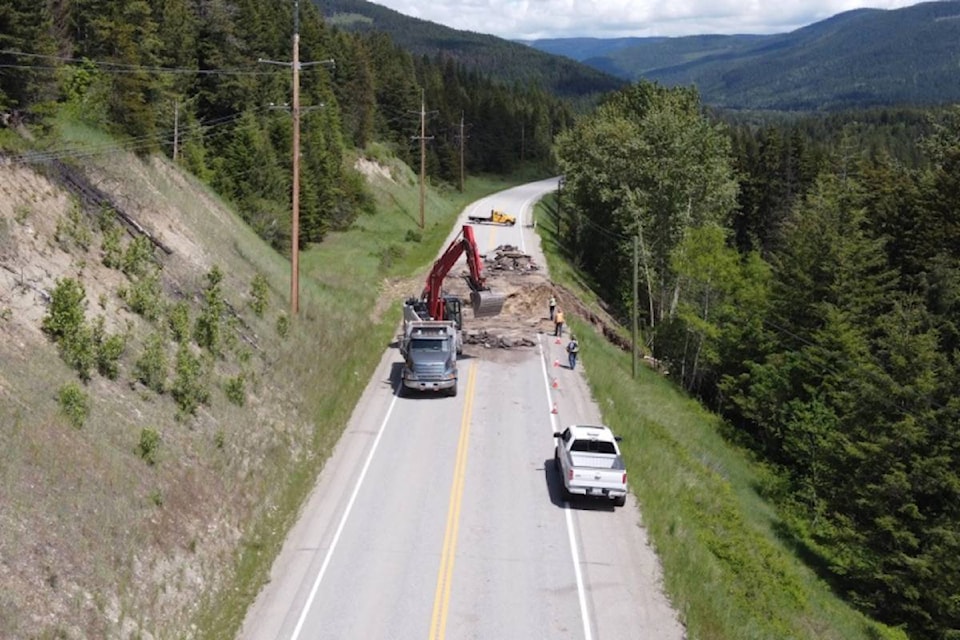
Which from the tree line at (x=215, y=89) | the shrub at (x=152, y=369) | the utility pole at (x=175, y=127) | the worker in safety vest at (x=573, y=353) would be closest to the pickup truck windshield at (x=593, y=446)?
the shrub at (x=152, y=369)

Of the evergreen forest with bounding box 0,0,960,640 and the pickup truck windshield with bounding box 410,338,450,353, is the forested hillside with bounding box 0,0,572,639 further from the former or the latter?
the pickup truck windshield with bounding box 410,338,450,353

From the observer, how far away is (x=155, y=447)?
19.7m

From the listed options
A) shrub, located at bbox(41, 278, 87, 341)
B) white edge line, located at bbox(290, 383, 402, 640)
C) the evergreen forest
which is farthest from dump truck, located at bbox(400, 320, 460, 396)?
shrub, located at bbox(41, 278, 87, 341)

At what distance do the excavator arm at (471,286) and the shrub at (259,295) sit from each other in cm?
678

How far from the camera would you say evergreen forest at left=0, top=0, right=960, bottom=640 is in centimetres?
3206

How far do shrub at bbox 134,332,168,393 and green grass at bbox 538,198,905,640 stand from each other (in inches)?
533

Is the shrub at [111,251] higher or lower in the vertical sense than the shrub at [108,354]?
higher

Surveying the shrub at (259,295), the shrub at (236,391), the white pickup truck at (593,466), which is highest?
the shrub at (259,295)

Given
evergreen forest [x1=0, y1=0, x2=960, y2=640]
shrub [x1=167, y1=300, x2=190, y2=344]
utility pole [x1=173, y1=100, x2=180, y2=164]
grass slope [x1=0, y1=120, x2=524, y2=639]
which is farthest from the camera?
utility pole [x1=173, y1=100, x2=180, y2=164]

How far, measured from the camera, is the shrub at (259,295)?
33.0 metres

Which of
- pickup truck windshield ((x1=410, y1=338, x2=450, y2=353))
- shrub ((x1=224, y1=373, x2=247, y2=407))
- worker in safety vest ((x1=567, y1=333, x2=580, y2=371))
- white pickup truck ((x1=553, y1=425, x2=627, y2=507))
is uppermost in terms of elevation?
pickup truck windshield ((x1=410, y1=338, x2=450, y2=353))

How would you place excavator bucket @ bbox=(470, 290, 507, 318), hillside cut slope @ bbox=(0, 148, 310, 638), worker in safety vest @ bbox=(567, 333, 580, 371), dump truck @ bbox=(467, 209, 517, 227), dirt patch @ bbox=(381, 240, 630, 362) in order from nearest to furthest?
hillside cut slope @ bbox=(0, 148, 310, 638)
excavator bucket @ bbox=(470, 290, 507, 318)
worker in safety vest @ bbox=(567, 333, 580, 371)
dirt patch @ bbox=(381, 240, 630, 362)
dump truck @ bbox=(467, 209, 517, 227)

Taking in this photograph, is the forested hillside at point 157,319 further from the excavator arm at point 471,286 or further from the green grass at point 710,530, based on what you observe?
the green grass at point 710,530

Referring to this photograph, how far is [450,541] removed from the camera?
21.0 m
